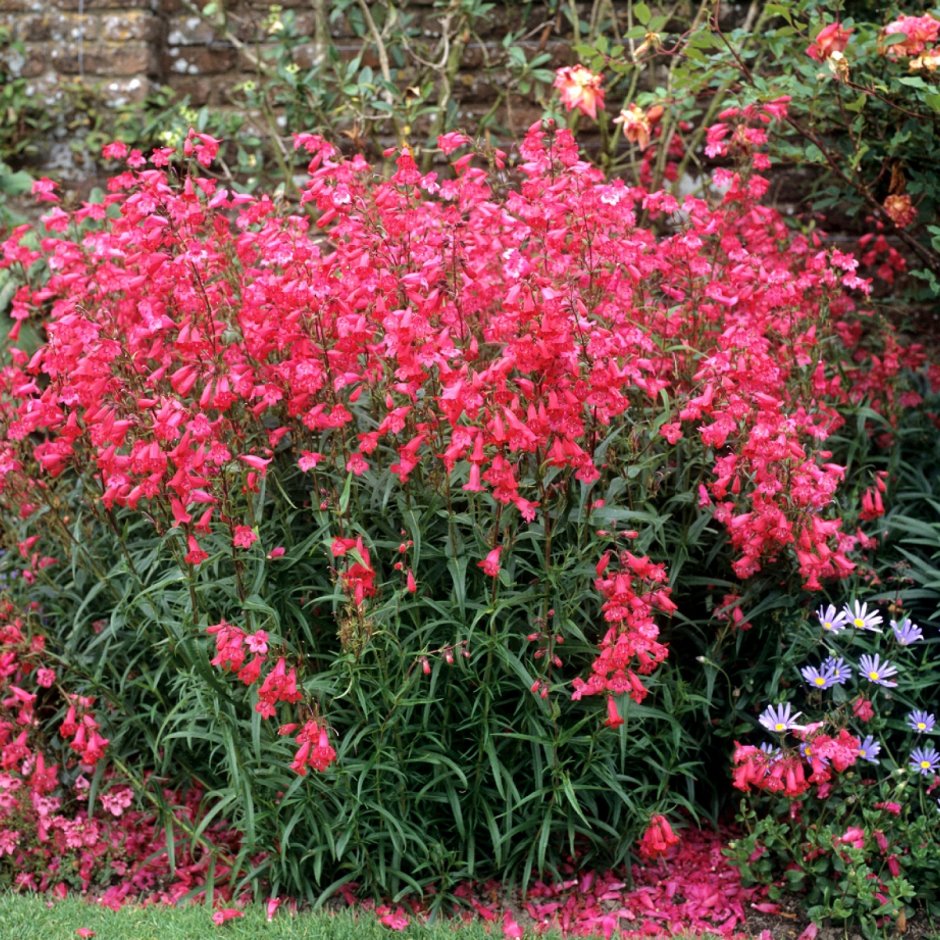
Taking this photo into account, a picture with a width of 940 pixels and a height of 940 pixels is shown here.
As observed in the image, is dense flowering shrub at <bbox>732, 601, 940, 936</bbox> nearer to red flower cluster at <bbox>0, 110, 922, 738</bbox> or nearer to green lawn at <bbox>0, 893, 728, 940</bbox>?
red flower cluster at <bbox>0, 110, 922, 738</bbox>

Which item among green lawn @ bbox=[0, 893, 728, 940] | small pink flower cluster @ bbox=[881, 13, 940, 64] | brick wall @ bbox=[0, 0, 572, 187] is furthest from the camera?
brick wall @ bbox=[0, 0, 572, 187]

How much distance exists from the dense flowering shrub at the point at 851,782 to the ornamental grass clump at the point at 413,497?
1.02ft

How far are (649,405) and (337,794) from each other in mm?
1683

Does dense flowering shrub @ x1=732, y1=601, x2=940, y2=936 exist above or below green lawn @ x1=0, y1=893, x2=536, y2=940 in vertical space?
above

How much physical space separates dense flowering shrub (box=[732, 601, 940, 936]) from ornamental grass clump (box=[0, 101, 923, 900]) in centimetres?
31

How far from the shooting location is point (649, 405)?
409 centimetres

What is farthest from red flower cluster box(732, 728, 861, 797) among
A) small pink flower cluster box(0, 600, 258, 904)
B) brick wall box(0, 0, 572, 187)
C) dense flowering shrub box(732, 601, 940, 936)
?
brick wall box(0, 0, 572, 187)

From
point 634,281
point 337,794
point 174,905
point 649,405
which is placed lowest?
point 174,905

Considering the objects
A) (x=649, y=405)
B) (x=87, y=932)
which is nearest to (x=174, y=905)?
(x=87, y=932)

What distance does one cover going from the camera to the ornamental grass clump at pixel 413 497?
128 inches

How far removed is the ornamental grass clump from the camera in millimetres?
3256

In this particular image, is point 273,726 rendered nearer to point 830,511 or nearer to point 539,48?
point 830,511

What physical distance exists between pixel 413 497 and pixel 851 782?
1700mm

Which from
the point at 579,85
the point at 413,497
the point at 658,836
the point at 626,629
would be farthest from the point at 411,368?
the point at 579,85
